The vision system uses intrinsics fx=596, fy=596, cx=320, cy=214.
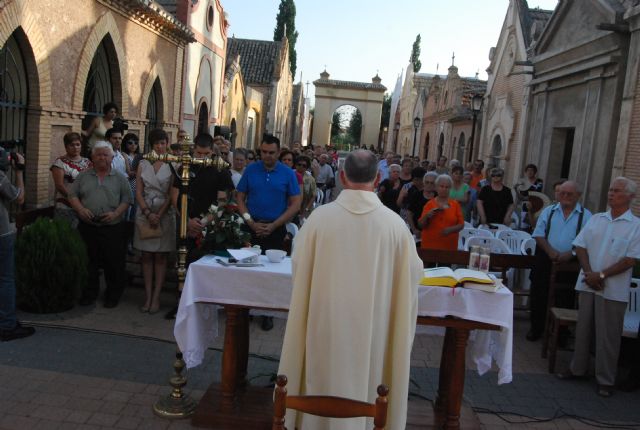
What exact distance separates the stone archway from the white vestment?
51278mm

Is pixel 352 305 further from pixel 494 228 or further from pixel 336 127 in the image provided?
pixel 336 127

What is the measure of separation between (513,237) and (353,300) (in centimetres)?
636

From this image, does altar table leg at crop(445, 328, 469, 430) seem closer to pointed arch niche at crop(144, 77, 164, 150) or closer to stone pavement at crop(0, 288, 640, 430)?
stone pavement at crop(0, 288, 640, 430)

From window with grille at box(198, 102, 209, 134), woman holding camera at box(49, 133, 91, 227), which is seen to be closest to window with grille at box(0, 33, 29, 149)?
woman holding camera at box(49, 133, 91, 227)

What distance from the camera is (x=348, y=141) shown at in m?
68.0

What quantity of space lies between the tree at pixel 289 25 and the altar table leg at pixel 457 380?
1839 inches

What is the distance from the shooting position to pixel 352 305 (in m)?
3.44

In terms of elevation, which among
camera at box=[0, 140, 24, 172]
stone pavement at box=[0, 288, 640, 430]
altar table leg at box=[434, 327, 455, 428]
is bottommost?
stone pavement at box=[0, 288, 640, 430]

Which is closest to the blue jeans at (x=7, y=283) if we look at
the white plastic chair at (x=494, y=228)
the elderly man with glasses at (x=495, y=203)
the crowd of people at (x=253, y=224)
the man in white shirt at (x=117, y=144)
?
the crowd of people at (x=253, y=224)

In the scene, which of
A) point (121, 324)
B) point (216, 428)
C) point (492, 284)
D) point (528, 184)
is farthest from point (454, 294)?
point (528, 184)

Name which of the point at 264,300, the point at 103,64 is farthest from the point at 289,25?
the point at 264,300

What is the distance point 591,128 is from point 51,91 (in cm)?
976

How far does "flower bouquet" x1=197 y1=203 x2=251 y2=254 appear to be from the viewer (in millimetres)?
5113

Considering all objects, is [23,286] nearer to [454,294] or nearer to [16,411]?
[16,411]
